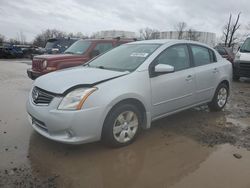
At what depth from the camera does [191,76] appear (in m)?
4.67

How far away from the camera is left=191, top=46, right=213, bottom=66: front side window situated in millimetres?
4980

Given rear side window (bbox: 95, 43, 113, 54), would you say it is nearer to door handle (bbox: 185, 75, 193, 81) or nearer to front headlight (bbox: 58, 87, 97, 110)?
door handle (bbox: 185, 75, 193, 81)

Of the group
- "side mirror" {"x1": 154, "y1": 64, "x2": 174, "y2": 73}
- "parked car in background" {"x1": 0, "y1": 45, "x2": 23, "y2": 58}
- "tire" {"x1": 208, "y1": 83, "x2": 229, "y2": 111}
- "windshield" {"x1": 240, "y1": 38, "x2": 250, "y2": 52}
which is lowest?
"tire" {"x1": 208, "y1": 83, "x2": 229, "y2": 111}

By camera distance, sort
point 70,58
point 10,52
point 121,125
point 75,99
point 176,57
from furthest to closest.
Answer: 1. point 10,52
2. point 70,58
3. point 176,57
4. point 121,125
5. point 75,99

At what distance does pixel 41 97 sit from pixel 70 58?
3902mm

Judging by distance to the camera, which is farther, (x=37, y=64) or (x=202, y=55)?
(x=37, y=64)

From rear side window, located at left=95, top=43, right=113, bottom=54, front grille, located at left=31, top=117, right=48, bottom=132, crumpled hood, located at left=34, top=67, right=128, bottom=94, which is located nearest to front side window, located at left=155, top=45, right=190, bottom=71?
crumpled hood, located at left=34, top=67, right=128, bottom=94

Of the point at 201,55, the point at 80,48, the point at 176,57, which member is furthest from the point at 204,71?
the point at 80,48

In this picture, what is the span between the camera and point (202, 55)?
5223mm

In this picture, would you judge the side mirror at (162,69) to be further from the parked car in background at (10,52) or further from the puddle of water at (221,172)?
the parked car in background at (10,52)

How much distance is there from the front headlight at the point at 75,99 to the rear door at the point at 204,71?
2413 mm

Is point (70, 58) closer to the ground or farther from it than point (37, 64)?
farther from it

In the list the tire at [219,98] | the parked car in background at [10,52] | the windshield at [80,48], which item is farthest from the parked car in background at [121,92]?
the parked car in background at [10,52]

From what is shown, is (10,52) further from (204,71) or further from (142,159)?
(142,159)
